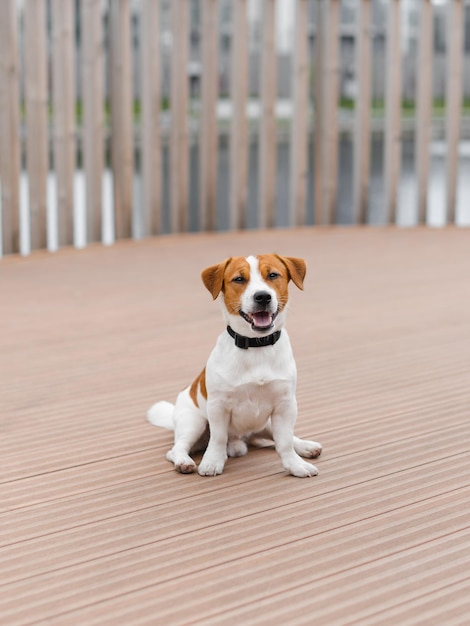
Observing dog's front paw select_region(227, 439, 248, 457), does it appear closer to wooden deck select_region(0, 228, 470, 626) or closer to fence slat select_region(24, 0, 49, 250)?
wooden deck select_region(0, 228, 470, 626)

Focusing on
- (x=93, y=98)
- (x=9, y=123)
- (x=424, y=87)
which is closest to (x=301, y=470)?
(x=9, y=123)

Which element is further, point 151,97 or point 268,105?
point 268,105

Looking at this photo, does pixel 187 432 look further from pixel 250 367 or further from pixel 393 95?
pixel 393 95

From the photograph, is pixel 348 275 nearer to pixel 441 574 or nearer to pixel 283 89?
pixel 441 574

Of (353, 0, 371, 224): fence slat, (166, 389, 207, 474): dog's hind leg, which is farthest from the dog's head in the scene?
(353, 0, 371, 224): fence slat

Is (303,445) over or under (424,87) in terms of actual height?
under

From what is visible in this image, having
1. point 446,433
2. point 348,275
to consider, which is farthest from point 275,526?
point 348,275

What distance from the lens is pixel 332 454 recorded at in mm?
1825

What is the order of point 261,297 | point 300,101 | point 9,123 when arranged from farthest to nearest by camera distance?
point 300,101
point 9,123
point 261,297

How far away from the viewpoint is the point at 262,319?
1.62 m

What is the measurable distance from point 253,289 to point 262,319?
0.06m

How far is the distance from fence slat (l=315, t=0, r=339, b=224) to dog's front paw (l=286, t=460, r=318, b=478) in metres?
3.20

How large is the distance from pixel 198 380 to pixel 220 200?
5770 mm

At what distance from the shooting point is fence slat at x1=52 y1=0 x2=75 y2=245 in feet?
13.0
